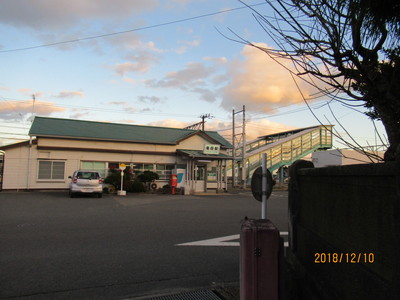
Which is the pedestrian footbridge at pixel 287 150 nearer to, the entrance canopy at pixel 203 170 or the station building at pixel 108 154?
the station building at pixel 108 154

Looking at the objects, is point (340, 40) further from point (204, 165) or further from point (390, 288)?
point (204, 165)

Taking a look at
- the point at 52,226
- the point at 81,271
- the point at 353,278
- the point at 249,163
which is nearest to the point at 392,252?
the point at 353,278

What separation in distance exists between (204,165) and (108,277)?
23.5 m

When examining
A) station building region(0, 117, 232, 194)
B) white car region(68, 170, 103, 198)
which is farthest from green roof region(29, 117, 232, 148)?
white car region(68, 170, 103, 198)

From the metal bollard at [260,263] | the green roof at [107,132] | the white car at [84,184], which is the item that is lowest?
the metal bollard at [260,263]

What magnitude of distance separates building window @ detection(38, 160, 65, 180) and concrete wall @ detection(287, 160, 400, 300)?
2290cm

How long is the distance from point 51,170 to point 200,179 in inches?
468

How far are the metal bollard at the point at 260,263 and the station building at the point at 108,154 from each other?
22170mm

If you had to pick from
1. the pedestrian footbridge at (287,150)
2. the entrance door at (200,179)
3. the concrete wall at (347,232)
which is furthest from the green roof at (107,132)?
the concrete wall at (347,232)

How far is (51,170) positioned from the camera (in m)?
24.2

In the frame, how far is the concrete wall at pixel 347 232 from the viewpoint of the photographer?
2.21 metres

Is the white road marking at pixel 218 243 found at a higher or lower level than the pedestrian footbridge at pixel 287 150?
lower

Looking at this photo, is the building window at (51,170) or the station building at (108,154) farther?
the building window at (51,170)
